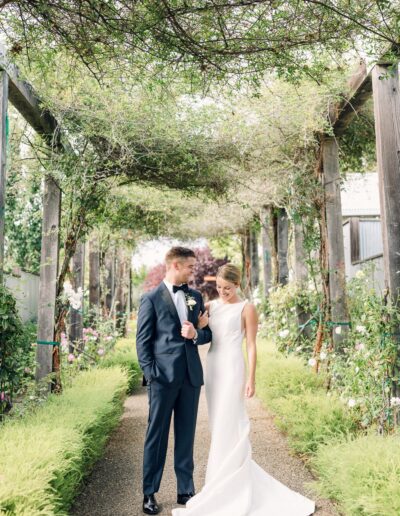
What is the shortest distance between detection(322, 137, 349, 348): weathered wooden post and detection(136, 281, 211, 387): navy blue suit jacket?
121 inches

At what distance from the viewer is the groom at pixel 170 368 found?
3.76 metres

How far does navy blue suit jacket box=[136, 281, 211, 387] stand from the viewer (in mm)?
3750

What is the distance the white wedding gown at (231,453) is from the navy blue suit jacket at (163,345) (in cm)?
25

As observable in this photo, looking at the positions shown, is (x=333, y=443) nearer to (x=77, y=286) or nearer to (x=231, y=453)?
(x=231, y=453)

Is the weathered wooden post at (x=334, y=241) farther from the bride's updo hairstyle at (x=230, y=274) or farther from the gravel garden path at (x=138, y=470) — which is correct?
the bride's updo hairstyle at (x=230, y=274)

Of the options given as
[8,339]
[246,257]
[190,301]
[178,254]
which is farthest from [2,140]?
[246,257]

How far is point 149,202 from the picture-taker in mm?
9953

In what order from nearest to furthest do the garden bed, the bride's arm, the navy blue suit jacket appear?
the garden bed → the navy blue suit jacket → the bride's arm

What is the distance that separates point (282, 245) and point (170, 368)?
286 inches

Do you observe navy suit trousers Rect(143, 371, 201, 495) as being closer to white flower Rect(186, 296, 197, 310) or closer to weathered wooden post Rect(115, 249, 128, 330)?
white flower Rect(186, 296, 197, 310)

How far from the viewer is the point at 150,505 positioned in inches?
145

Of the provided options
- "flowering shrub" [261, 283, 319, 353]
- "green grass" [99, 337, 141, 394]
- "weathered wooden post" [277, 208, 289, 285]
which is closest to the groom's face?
"green grass" [99, 337, 141, 394]

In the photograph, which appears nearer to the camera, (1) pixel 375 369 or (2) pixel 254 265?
(1) pixel 375 369

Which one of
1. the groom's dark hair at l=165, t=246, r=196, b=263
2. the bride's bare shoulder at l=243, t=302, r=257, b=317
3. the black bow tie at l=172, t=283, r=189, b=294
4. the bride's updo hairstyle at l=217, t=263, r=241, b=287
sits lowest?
the bride's bare shoulder at l=243, t=302, r=257, b=317
